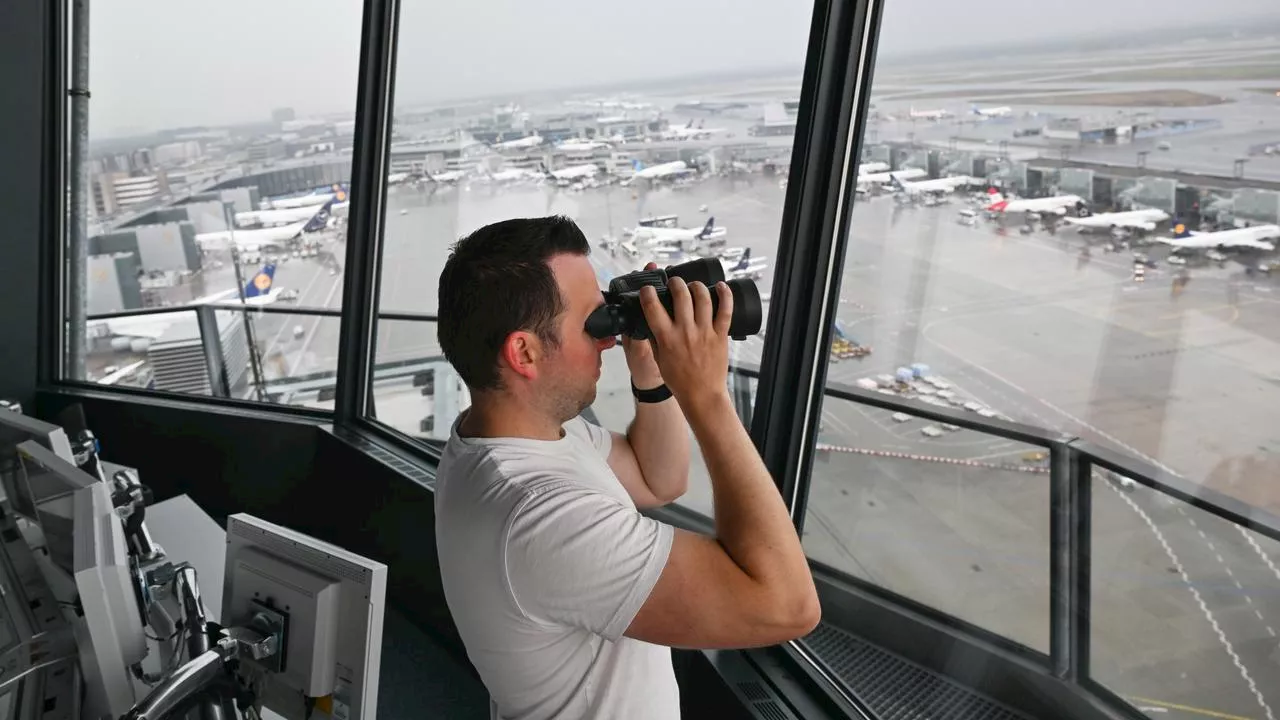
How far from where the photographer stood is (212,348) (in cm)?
425

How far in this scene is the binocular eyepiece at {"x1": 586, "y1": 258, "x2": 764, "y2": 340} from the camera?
119cm

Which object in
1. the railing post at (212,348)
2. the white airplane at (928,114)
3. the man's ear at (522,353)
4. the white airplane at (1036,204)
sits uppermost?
the white airplane at (928,114)

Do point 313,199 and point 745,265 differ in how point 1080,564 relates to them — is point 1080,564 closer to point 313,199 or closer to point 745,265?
point 745,265

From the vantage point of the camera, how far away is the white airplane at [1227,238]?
1296 mm

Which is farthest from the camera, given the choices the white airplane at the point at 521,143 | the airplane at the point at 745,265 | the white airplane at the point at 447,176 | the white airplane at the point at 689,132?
the white airplane at the point at 447,176

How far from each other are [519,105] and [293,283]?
1.46 metres

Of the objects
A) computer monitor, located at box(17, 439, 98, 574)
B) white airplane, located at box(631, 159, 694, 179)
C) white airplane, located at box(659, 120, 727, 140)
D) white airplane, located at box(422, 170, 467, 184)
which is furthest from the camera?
white airplane, located at box(422, 170, 467, 184)

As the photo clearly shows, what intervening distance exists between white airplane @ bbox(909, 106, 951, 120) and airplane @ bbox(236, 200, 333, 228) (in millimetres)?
2533

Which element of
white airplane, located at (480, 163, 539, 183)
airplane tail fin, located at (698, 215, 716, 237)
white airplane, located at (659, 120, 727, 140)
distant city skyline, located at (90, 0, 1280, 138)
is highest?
distant city skyline, located at (90, 0, 1280, 138)

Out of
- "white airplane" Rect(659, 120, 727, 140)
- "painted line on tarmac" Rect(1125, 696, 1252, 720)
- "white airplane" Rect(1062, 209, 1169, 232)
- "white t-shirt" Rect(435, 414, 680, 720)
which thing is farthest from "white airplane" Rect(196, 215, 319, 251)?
"painted line on tarmac" Rect(1125, 696, 1252, 720)

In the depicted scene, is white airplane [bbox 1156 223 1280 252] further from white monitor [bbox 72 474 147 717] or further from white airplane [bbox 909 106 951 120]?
white monitor [bbox 72 474 147 717]

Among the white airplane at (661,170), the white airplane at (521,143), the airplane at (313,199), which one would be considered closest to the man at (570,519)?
the white airplane at (661,170)

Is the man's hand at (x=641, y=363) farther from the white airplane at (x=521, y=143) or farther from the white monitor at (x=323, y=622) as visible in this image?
the white airplane at (x=521, y=143)

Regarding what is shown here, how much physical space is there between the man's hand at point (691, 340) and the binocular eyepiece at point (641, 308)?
2 cm
